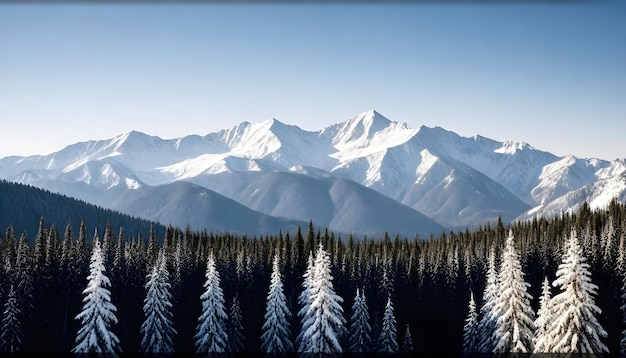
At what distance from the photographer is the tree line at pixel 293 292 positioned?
68688 mm

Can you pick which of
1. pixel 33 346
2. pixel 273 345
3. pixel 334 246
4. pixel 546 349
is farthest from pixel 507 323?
pixel 334 246

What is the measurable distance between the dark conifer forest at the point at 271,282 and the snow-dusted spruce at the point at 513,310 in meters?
25.5

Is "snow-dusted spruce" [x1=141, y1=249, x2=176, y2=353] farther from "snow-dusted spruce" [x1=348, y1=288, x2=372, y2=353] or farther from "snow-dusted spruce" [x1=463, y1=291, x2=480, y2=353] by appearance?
"snow-dusted spruce" [x1=463, y1=291, x2=480, y2=353]

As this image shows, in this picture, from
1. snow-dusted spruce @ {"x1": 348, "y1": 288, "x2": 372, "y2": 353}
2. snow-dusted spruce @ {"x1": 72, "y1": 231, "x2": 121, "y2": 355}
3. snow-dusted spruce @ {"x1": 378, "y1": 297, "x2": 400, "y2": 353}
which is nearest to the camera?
snow-dusted spruce @ {"x1": 72, "y1": 231, "x2": 121, "y2": 355}

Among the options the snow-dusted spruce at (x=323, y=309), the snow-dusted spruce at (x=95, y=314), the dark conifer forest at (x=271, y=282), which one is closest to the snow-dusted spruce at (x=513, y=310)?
the snow-dusted spruce at (x=323, y=309)

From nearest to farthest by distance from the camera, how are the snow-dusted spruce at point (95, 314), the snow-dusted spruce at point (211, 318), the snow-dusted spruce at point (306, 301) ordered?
the snow-dusted spruce at point (95, 314)
the snow-dusted spruce at point (306, 301)
the snow-dusted spruce at point (211, 318)

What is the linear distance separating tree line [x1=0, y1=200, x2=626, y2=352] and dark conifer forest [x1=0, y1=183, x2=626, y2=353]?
0.30 metres

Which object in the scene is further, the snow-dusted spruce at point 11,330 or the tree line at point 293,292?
the snow-dusted spruce at point 11,330

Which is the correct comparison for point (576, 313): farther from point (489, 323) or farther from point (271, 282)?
point (271, 282)

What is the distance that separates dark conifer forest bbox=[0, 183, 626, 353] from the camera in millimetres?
95938

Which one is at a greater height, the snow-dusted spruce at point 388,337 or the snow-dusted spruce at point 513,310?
the snow-dusted spruce at point 513,310

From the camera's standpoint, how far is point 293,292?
395ft

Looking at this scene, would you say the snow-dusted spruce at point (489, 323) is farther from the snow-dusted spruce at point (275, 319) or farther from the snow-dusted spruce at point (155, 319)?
the snow-dusted spruce at point (155, 319)

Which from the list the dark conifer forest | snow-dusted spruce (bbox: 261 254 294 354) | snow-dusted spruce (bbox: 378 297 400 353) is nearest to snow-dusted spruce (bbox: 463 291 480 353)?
the dark conifer forest
